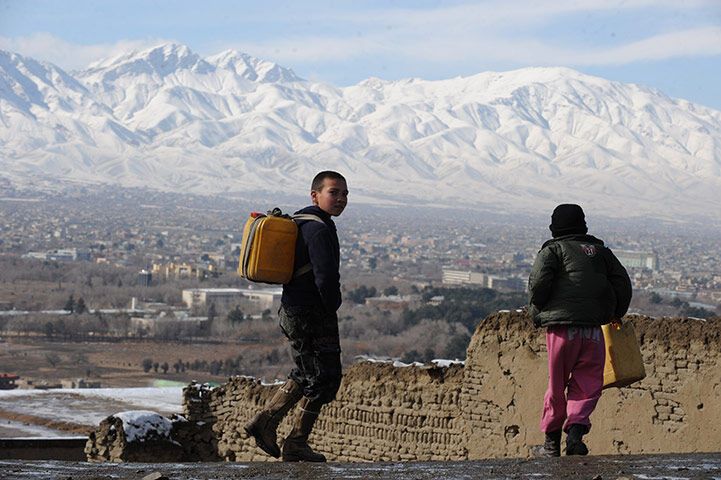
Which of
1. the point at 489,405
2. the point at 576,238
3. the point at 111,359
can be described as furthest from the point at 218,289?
the point at 576,238

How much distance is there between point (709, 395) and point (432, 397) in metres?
2.83

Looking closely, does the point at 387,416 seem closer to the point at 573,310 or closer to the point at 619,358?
the point at 619,358

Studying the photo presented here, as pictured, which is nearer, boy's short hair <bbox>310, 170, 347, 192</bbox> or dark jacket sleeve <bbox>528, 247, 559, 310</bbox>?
dark jacket sleeve <bbox>528, 247, 559, 310</bbox>

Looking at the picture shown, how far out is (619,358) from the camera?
8.06 metres

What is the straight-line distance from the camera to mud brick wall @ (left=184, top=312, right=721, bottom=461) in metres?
10.6

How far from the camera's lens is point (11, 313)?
72375 millimetres

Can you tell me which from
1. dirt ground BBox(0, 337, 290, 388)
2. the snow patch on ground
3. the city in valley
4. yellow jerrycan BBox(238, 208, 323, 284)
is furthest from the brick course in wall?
dirt ground BBox(0, 337, 290, 388)

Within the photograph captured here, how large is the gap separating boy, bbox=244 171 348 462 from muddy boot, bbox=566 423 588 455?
129 cm

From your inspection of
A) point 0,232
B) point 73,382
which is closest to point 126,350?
point 73,382

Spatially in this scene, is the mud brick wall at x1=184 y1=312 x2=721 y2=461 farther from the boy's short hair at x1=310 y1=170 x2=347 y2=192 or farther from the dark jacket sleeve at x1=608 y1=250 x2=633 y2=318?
the boy's short hair at x1=310 y1=170 x2=347 y2=192

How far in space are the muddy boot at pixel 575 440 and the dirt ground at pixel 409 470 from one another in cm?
51

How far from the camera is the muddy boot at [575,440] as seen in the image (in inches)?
304

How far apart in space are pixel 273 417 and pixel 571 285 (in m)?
1.79

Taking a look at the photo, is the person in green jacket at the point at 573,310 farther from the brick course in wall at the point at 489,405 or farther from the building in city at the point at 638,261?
the building in city at the point at 638,261
